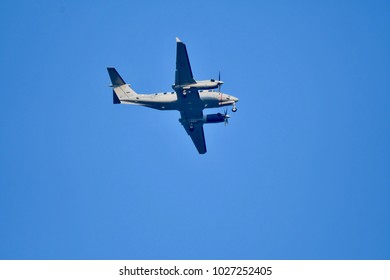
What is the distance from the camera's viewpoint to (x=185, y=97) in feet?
160

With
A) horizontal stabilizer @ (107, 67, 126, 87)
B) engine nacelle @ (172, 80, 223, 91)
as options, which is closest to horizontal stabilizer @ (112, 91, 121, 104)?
horizontal stabilizer @ (107, 67, 126, 87)

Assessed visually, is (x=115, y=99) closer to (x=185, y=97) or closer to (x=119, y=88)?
(x=119, y=88)

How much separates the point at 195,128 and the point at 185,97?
239 inches

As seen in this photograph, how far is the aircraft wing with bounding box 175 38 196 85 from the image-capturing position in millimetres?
45438

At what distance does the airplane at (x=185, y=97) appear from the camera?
1870 inches

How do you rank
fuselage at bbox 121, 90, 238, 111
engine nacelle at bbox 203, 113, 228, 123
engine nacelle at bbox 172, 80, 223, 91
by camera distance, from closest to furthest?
1. engine nacelle at bbox 172, 80, 223, 91
2. fuselage at bbox 121, 90, 238, 111
3. engine nacelle at bbox 203, 113, 228, 123

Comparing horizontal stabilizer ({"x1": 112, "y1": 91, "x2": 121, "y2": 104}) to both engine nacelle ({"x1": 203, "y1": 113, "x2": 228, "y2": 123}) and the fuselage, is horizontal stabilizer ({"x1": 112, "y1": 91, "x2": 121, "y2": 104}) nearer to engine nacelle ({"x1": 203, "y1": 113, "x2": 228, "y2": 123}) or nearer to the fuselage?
the fuselage

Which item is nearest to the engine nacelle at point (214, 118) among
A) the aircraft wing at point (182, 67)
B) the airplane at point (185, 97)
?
the airplane at point (185, 97)

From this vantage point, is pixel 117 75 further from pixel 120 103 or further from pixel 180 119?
pixel 180 119

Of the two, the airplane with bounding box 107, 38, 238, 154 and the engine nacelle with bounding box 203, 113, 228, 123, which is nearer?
the airplane with bounding box 107, 38, 238, 154

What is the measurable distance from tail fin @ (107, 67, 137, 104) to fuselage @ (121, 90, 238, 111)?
1.59 ft
